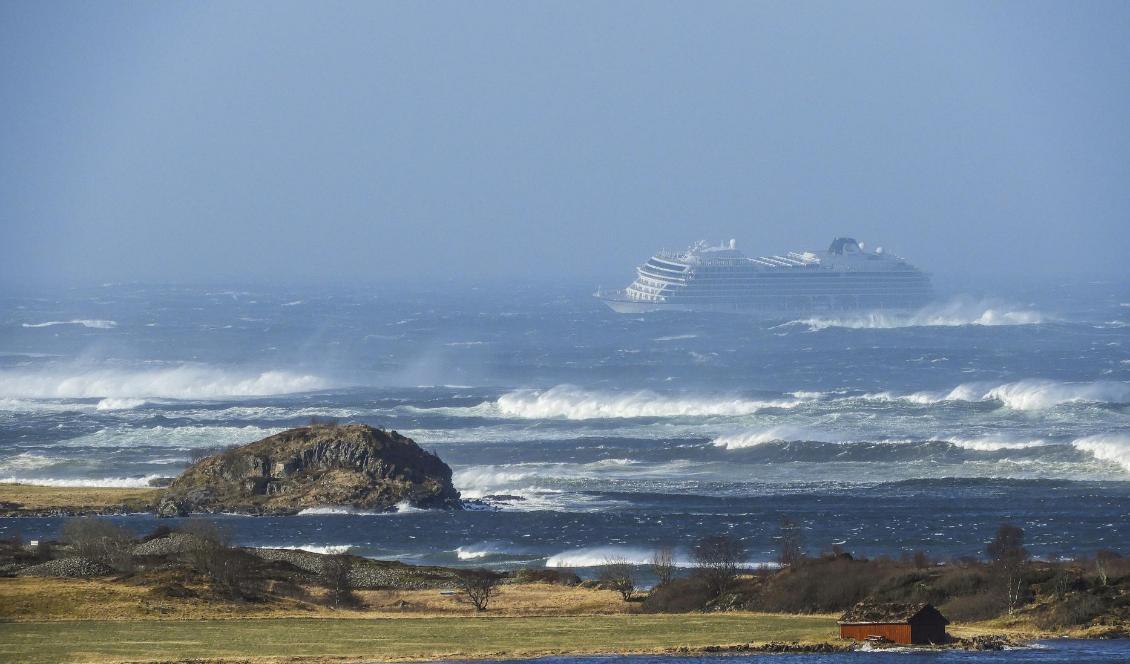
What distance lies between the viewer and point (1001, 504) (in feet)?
180

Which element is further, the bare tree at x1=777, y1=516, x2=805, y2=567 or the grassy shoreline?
the grassy shoreline

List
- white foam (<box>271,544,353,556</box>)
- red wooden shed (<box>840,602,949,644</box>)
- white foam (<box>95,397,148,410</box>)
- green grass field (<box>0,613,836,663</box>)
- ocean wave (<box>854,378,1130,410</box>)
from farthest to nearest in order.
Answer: white foam (<box>95,397,148,410</box>), ocean wave (<box>854,378,1130,410</box>), white foam (<box>271,544,353,556</box>), green grass field (<box>0,613,836,663</box>), red wooden shed (<box>840,602,949,644</box>)

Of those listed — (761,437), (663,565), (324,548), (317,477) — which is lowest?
(663,565)

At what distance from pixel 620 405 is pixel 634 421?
5.60 meters

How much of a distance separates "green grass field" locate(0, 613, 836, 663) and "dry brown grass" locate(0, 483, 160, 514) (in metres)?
19.0

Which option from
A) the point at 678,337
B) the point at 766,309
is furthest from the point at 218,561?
the point at 766,309

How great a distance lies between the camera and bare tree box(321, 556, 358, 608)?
1624 inches

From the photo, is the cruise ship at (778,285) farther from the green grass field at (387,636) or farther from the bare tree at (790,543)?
the green grass field at (387,636)

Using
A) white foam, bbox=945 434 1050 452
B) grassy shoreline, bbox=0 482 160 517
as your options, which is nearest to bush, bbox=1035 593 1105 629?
grassy shoreline, bbox=0 482 160 517

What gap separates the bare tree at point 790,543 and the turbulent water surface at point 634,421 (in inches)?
19.9

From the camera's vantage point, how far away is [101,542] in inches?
1754

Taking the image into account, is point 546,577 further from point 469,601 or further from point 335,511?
point 335,511

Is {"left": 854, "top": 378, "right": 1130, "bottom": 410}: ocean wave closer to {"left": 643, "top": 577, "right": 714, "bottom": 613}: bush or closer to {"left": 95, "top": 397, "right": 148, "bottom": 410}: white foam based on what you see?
{"left": 95, "top": 397, "right": 148, "bottom": 410}: white foam

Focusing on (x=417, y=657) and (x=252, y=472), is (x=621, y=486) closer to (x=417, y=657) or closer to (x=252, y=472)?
(x=252, y=472)
